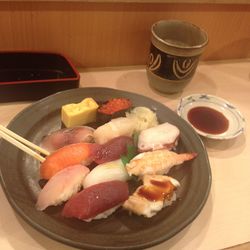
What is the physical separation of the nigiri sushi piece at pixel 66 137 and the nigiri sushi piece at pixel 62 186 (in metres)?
0.09

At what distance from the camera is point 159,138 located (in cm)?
86

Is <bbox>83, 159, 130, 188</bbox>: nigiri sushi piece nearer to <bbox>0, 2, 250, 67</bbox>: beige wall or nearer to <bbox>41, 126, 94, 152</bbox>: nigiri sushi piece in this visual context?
<bbox>41, 126, 94, 152</bbox>: nigiri sushi piece

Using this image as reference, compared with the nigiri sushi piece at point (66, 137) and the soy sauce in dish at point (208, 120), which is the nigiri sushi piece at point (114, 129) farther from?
the soy sauce in dish at point (208, 120)

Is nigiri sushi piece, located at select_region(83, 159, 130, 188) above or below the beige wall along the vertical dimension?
below

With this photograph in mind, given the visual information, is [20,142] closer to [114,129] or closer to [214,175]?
[114,129]

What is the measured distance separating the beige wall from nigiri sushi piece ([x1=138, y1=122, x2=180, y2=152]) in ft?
1.36

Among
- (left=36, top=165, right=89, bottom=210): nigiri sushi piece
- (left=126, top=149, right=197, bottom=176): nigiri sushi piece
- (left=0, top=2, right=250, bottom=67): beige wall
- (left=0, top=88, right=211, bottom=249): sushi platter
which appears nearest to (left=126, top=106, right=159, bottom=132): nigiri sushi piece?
(left=0, top=88, right=211, bottom=249): sushi platter

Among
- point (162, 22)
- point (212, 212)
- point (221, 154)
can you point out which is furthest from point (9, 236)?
point (162, 22)

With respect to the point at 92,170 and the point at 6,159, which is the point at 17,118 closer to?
the point at 6,159

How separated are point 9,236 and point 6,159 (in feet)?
0.56

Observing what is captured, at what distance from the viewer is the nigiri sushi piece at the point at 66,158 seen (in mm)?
750

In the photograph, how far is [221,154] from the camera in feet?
3.22

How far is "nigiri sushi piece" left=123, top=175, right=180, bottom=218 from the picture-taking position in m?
0.70

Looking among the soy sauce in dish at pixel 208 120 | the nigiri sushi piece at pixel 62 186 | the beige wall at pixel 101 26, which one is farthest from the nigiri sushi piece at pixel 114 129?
the beige wall at pixel 101 26
